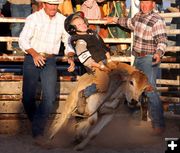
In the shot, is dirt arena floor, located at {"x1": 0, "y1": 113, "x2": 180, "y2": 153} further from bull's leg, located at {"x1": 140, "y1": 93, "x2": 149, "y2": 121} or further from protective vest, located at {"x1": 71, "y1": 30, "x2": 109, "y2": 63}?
protective vest, located at {"x1": 71, "y1": 30, "x2": 109, "y2": 63}

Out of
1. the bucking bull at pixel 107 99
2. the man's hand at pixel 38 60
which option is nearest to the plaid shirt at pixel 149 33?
the bucking bull at pixel 107 99

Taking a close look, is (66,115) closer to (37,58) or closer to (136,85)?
(37,58)

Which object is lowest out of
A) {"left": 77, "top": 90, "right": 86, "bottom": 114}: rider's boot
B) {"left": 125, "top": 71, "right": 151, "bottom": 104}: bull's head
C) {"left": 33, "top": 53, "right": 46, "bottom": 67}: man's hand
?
{"left": 77, "top": 90, "right": 86, "bottom": 114}: rider's boot

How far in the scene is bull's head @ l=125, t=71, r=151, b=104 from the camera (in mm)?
7059

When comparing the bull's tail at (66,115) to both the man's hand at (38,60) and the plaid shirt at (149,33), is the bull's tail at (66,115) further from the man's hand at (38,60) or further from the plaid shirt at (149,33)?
the plaid shirt at (149,33)

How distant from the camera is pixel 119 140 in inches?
303

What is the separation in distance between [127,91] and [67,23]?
1.14m

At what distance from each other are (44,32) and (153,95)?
1.74 metres

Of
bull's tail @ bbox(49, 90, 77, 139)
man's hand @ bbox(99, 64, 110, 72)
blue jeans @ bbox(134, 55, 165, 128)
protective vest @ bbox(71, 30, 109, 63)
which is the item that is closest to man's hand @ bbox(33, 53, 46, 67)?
protective vest @ bbox(71, 30, 109, 63)

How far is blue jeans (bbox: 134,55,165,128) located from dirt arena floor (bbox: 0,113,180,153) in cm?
20

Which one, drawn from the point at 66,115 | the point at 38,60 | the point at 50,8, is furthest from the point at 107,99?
the point at 50,8

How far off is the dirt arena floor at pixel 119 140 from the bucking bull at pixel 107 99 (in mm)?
227

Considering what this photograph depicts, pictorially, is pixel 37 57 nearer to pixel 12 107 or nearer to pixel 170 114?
pixel 12 107

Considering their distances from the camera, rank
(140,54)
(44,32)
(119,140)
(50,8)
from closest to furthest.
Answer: (50,8) < (44,32) < (119,140) < (140,54)
